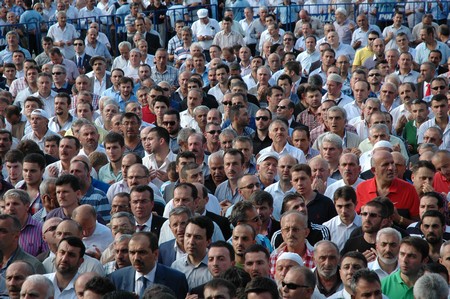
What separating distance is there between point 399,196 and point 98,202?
3.09 meters

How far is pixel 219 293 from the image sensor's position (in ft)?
31.7

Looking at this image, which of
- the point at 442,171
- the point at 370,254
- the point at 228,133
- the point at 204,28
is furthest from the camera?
the point at 204,28

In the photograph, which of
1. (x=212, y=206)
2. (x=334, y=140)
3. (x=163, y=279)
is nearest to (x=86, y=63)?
(x=334, y=140)

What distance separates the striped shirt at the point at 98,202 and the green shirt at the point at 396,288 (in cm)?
347

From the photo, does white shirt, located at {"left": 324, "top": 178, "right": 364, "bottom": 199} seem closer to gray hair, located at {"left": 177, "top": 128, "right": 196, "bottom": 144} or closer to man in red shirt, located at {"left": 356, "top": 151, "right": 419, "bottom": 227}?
man in red shirt, located at {"left": 356, "top": 151, "right": 419, "bottom": 227}

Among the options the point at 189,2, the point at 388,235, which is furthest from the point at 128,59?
the point at 388,235

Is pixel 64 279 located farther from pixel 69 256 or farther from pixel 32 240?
pixel 32 240

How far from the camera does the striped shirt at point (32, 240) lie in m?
12.1

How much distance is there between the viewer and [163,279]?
35.2ft

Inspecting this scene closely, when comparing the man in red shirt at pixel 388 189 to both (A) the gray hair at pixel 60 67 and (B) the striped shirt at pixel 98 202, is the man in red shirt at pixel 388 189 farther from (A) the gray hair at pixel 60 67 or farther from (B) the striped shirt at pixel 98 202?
(A) the gray hair at pixel 60 67

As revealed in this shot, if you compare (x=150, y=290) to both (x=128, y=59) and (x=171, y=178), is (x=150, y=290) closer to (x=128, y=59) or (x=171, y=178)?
(x=171, y=178)

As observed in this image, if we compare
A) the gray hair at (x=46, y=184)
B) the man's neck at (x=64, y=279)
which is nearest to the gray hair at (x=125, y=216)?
the man's neck at (x=64, y=279)

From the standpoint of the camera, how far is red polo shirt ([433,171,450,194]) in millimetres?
13227

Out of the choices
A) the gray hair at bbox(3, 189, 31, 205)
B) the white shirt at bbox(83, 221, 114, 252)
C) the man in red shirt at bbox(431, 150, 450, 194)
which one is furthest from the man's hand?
the gray hair at bbox(3, 189, 31, 205)
